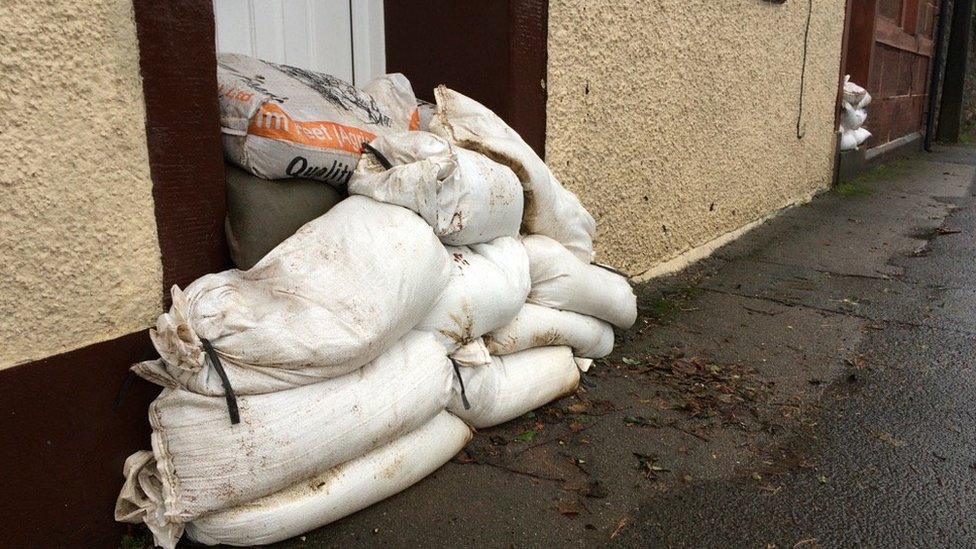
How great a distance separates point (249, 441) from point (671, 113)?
322cm

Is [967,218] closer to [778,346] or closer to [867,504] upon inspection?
[778,346]

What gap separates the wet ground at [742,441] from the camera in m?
1.99

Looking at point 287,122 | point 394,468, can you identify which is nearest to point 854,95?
point 287,122

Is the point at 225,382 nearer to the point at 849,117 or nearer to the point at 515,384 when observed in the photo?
the point at 515,384

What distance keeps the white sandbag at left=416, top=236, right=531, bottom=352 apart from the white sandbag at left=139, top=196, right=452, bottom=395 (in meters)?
0.13

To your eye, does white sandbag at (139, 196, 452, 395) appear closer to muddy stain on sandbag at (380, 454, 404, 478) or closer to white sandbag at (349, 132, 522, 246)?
white sandbag at (349, 132, 522, 246)

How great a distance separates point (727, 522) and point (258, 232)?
1.50m

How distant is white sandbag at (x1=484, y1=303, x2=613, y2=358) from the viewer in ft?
8.04

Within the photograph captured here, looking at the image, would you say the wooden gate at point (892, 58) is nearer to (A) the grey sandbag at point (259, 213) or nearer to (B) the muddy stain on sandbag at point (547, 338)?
(B) the muddy stain on sandbag at point (547, 338)

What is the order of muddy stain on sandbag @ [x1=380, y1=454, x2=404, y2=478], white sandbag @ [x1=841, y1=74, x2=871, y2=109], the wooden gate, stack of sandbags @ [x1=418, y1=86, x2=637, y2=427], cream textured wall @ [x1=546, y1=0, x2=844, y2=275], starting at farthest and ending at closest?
1. the wooden gate
2. white sandbag @ [x1=841, y1=74, x2=871, y2=109]
3. cream textured wall @ [x1=546, y1=0, x2=844, y2=275]
4. stack of sandbags @ [x1=418, y1=86, x2=637, y2=427]
5. muddy stain on sandbag @ [x1=380, y1=454, x2=404, y2=478]

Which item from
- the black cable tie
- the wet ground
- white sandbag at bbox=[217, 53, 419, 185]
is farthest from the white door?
the wet ground

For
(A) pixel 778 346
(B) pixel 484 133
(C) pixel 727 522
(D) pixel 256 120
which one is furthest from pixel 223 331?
(A) pixel 778 346

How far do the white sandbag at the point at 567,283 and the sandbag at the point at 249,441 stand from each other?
0.93 metres

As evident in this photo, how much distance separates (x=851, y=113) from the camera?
26.3ft
